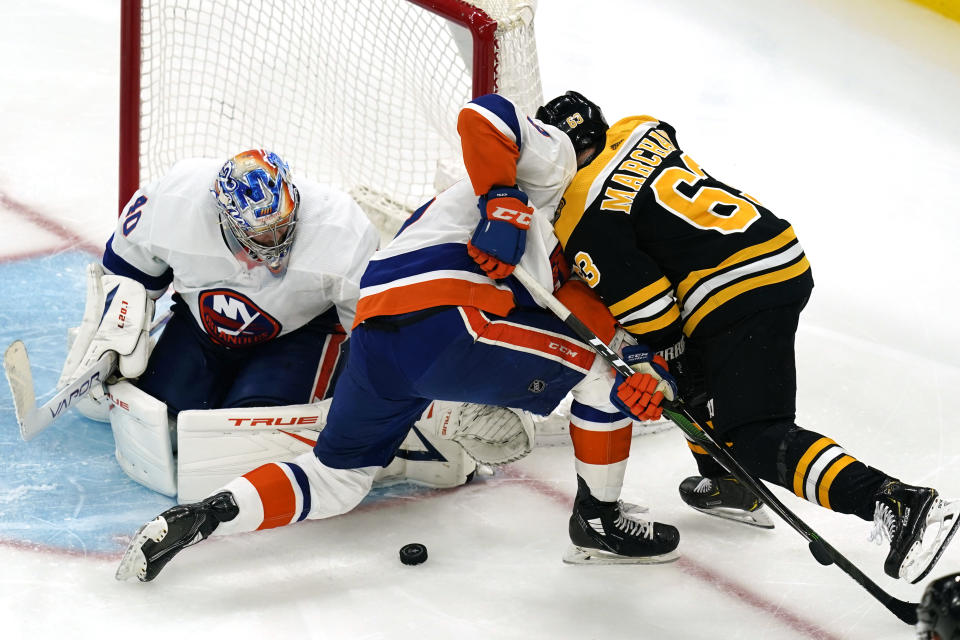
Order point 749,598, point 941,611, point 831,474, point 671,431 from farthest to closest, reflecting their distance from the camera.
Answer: point 671,431 → point 749,598 → point 831,474 → point 941,611

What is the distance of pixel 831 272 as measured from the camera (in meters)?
3.90

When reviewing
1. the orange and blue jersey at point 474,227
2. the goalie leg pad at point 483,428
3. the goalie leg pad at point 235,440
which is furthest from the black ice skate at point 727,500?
the orange and blue jersey at point 474,227

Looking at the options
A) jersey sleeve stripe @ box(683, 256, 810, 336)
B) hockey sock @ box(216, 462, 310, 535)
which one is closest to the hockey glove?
jersey sleeve stripe @ box(683, 256, 810, 336)

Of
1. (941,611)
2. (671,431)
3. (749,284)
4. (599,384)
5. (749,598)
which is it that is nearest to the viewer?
(941,611)

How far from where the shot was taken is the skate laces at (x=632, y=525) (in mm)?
2486

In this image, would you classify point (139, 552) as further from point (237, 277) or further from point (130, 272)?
point (130, 272)

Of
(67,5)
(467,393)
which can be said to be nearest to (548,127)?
(467,393)

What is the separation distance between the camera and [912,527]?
A: 1982 millimetres

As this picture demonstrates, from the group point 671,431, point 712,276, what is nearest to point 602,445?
point 712,276

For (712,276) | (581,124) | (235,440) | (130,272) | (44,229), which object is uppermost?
(581,124)

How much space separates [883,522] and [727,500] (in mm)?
729

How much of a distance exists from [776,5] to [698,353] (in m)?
3.39

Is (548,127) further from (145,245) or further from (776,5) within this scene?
(776,5)

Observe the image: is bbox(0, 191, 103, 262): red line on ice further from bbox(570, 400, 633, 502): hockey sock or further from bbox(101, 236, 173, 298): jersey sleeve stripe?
bbox(570, 400, 633, 502): hockey sock
